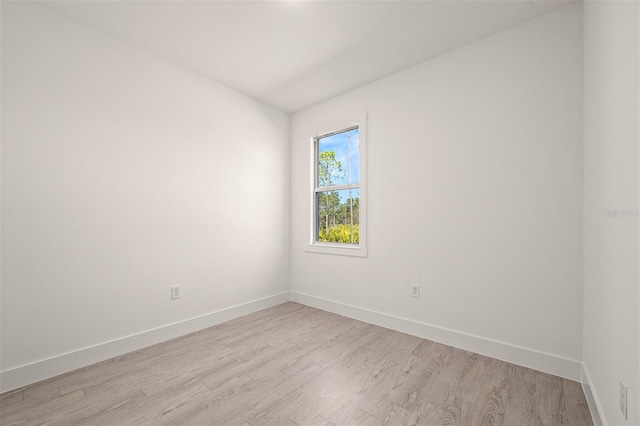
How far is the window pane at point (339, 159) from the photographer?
339cm

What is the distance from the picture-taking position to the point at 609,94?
4.55ft

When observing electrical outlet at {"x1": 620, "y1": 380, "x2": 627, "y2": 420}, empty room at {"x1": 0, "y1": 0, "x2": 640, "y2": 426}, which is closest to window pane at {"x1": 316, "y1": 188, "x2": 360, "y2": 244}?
empty room at {"x1": 0, "y1": 0, "x2": 640, "y2": 426}

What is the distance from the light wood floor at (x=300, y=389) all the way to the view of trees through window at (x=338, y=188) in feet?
4.49

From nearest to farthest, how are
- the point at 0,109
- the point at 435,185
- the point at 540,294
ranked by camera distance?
1. the point at 0,109
2. the point at 540,294
3. the point at 435,185

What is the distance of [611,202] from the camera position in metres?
1.35

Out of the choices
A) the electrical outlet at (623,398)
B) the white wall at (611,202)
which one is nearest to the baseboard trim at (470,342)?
the white wall at (611,202)

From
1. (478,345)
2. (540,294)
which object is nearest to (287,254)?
(478,345)

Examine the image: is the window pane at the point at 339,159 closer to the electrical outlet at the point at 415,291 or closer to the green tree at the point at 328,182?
the green tree at the point at 328,182

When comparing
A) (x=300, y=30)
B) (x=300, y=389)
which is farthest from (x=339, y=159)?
(x=300, y=389)

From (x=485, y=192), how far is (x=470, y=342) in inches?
49.0

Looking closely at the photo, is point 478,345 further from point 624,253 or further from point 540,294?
point 624,253

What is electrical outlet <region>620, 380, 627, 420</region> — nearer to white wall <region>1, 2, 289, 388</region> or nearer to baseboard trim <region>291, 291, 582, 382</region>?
baseboard trim <region>291, 291, 582, 382</region>

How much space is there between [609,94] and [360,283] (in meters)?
2.41

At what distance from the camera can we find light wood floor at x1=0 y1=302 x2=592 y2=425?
5.16ft
